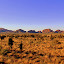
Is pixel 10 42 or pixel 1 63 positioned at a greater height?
pixel 10 42

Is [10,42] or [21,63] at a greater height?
[10,42]

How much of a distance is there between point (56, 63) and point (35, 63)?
1965 millimetres

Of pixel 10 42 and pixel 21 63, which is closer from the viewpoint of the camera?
pixel 21 63

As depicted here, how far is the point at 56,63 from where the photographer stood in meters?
7.65

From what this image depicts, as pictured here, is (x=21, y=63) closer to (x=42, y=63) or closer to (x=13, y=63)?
(x=13, y=63)

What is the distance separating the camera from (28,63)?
7.70 metres

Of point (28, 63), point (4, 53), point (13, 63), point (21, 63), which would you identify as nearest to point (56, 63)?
point (28, 63)

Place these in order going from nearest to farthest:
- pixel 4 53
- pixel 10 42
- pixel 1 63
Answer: pixel 1 63
pixel 4 53
pixel 10 42

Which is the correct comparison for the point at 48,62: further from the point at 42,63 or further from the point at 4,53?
the point at 4,53

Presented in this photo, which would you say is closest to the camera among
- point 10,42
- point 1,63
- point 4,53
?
point 1,63

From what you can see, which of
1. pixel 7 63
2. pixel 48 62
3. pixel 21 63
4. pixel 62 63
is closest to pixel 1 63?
pixel 7 63

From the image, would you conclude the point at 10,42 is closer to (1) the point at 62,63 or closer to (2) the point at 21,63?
(2) the point at 21,63

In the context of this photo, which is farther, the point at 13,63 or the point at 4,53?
the point at 4,53

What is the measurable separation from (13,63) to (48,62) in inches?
130
